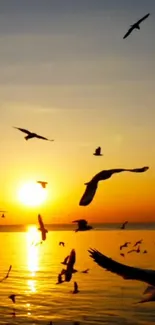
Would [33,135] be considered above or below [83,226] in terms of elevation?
above

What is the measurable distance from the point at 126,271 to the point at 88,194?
4274 millimetres

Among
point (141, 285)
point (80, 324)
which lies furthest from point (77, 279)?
point (80, 324)

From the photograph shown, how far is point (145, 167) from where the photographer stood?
8.28 meters

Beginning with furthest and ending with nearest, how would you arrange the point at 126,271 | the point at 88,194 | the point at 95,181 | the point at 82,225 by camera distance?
the point at 82,225 < the point at 95,181 < the point at 88,194 < the point at 126,271

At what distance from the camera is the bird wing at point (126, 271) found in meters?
3.98

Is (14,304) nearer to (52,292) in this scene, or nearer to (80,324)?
(52,292)

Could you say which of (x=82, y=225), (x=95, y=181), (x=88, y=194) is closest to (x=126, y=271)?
(x=88, y=194)

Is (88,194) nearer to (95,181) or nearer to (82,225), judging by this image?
(95,181)

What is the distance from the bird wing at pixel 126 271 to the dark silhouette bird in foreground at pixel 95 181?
319cm

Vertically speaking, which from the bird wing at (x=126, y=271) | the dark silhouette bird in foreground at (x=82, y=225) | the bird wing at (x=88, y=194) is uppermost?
the dark silhouette bird in foreground at (x=82, y=225)

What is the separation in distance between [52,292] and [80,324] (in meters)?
19.3

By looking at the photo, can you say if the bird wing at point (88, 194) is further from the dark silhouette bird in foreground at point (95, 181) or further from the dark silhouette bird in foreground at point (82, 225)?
the dark silhouette bird in foreground at point (82, 225)

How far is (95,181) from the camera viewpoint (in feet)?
30.2

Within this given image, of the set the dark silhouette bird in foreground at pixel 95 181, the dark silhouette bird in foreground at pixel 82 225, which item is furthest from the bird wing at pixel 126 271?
the dark silhouette bird in foreground at pixel 82 225
